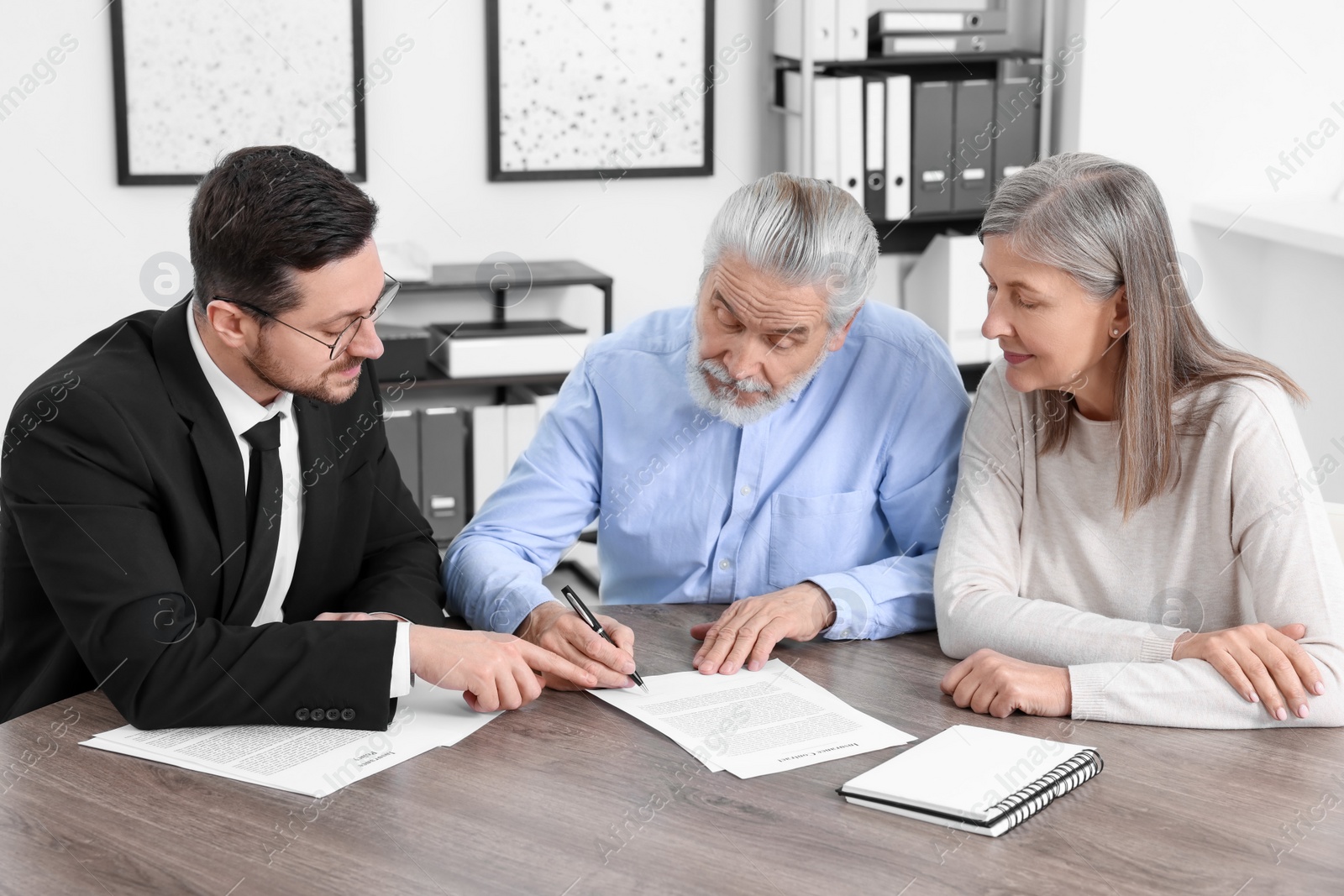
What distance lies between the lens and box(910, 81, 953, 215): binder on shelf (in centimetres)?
394

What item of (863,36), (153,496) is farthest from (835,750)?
(863,36)

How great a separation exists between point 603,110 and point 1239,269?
1949mm

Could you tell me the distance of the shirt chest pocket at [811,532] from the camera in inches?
78.4

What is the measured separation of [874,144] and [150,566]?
114 inches

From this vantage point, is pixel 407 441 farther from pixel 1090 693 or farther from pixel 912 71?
pixel 1090 693

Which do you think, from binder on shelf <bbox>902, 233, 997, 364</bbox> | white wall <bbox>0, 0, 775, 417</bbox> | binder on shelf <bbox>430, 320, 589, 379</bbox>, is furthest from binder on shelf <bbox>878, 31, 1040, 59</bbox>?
binder on shelf <bbox>430, 320, 589, 379</bbox>

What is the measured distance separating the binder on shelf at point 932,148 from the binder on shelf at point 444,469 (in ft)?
4.94

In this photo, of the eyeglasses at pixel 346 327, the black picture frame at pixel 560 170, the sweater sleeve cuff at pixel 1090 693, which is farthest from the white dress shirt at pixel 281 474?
the black picture frame at pixel 560 170

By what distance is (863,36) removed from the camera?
3879mm

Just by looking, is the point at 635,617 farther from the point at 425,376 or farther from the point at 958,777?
the point at 425,376

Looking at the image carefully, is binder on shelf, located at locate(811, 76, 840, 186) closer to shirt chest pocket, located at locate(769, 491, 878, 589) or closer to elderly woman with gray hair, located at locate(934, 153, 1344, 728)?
shirt chest pocket, located at locate(769, 491, 878, 589)

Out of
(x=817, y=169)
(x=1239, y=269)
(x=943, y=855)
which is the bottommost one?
(x=943, y=855)

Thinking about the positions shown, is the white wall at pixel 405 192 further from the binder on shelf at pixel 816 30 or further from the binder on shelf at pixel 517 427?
the binder on shelf at pixel 517 427

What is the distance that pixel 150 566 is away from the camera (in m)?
1.51
